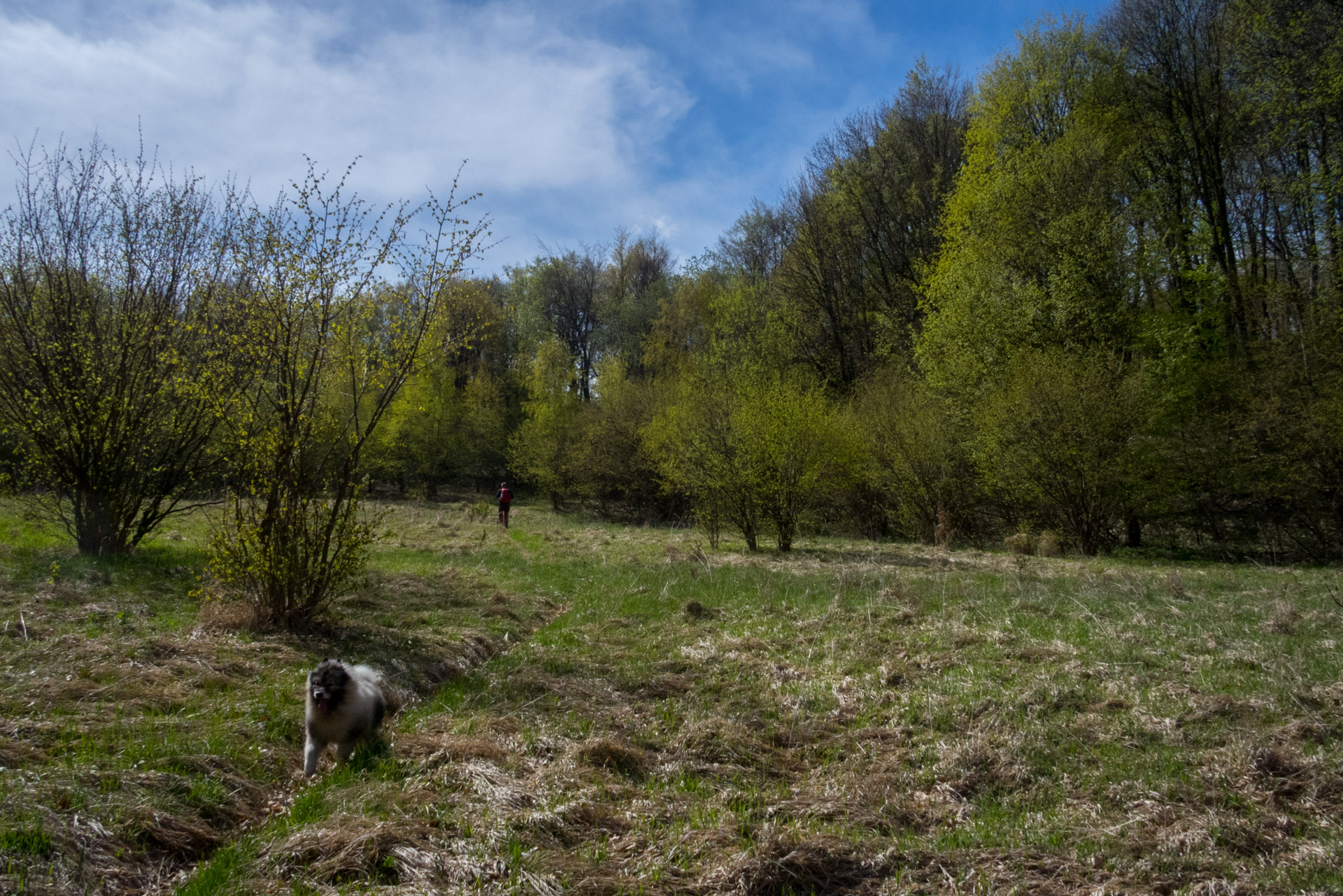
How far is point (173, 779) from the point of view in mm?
3947

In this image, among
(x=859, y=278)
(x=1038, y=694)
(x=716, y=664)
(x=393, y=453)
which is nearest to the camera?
(x=1038, y=694)

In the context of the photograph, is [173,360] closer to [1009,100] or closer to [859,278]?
[1009,100]

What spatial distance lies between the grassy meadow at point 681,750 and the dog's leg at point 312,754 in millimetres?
200

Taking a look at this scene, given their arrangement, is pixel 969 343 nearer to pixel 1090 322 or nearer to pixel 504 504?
pixel 1090 322

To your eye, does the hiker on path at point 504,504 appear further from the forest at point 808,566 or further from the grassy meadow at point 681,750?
the grassy meadow at point 681,750

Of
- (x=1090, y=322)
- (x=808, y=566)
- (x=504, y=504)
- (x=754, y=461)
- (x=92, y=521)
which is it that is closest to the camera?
(x=92, y=521)

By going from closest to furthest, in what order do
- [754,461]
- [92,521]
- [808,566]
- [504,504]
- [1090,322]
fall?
[92,521] < [808,566] < [754,461] < [1090,322] < [504,504]

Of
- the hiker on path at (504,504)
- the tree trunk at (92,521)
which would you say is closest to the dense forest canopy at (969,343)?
the tree trunk at (92,521)

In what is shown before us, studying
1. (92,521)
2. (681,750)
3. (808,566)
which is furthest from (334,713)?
(808,566)

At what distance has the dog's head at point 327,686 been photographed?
14.9ft

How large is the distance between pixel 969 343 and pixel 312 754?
22.4 m

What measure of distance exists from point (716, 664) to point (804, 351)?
27.5 meters

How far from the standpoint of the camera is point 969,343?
73.8 ft

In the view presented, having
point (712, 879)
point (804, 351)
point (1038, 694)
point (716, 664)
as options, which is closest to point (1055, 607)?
point (1038, 694)
